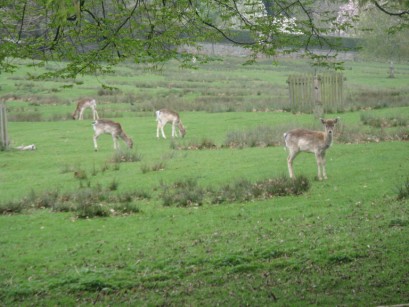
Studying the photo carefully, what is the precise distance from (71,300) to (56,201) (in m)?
7.25

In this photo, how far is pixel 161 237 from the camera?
40.4 feet

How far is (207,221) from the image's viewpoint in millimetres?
13492

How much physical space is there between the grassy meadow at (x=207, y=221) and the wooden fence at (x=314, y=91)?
734 centimetres

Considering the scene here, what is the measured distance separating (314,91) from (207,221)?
26.6 metres

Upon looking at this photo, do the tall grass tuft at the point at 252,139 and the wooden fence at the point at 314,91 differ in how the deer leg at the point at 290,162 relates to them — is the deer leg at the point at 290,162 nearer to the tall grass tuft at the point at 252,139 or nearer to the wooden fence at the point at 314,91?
the tall grass tuft at the point at 252,139

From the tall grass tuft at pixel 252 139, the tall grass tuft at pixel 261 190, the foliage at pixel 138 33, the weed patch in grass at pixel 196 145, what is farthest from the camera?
the weed patch in grass at pixel 196 145

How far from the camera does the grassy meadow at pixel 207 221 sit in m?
9.21

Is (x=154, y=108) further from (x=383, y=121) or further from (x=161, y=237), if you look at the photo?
(x=161, y=237)

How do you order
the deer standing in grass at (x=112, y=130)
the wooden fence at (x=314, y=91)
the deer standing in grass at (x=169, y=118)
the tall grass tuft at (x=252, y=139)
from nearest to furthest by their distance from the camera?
1. the tall grass tuft at (x=252, y=139)
2. the deer standing in grass at (x=112, y=130)
3. the deer standing in grass at (x=169, y=118)
4. the wooden fence at (x=314, y=91)

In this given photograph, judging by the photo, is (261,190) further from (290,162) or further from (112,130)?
(112,130)

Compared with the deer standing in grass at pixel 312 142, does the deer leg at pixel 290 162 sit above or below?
below

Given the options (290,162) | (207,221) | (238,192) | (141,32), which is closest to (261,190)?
(238,192)

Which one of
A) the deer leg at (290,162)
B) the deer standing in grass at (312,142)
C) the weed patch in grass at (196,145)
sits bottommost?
the weed patch in grass at (196,145)

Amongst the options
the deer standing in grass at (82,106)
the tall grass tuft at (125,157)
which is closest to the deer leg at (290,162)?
the tall grass tuft at (125,157)
